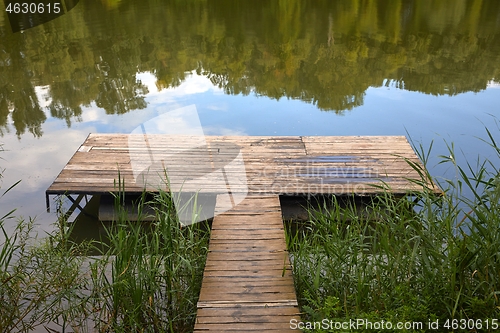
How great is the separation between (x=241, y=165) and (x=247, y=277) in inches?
77.2

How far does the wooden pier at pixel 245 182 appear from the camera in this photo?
114 inches

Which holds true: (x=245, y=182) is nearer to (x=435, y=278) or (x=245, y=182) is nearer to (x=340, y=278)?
(x=340, y=278)

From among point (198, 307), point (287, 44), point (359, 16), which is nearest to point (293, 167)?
point (198, 307)

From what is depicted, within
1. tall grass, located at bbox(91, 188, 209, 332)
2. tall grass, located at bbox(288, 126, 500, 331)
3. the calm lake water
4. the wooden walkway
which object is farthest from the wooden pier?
the calm lake water

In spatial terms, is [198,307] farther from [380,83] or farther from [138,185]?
[380,83]

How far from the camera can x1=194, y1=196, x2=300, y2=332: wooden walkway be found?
270 cm

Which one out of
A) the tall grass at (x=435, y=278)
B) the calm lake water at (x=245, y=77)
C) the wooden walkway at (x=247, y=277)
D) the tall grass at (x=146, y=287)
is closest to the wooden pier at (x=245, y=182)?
the wooden walkway at (x=247, y=277)

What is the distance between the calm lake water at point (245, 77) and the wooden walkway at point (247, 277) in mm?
1514

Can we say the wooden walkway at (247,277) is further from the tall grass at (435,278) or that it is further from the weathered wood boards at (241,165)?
the weathered wood boards at (241,165)

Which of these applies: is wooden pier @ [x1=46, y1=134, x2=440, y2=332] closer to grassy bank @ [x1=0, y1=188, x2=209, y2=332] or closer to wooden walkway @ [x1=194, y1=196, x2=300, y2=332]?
wooden walkway @ [x1=194, y1=196, x2=300, y2=332]

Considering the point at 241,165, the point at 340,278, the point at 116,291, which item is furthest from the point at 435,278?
the point at 241,165

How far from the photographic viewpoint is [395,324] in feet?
6.93

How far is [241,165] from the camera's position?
195 inches

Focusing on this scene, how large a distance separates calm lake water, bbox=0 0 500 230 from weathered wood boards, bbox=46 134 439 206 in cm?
51
